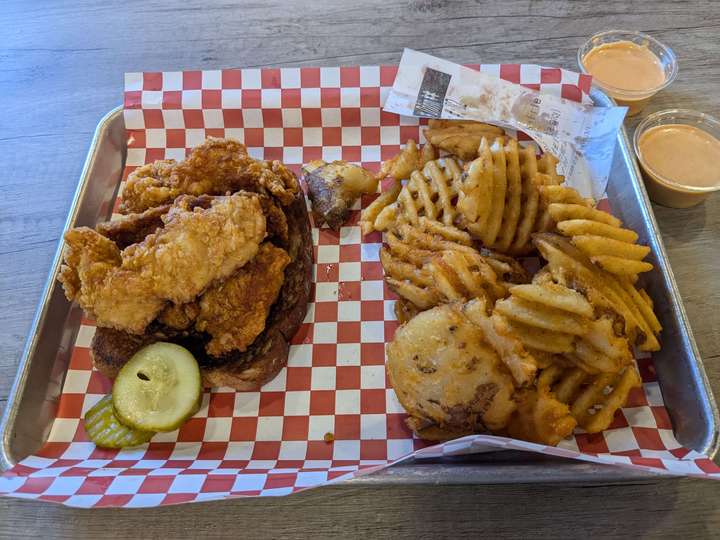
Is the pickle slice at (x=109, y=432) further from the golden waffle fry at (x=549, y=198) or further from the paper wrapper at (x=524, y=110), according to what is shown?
the paper wrapper at (x=524, y=110)

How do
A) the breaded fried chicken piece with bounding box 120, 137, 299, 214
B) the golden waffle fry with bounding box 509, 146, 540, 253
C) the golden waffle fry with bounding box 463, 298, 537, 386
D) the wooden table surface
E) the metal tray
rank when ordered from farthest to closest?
the breaded fried chicken piece with bounding box 120, 137, 299, 214 < the golden waffle fry with bounding box 509, 146, 540, 253 < the wooden table surface < the metal tray < the golden waffle fry with bounding box 463, 298, 537, 386

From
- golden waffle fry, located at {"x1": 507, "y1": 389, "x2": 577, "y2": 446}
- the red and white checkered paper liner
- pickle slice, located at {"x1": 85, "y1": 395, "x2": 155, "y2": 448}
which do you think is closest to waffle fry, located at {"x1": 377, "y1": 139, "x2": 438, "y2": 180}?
the red and white checkered paper liner

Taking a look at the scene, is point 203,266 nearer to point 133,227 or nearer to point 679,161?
point 133,227

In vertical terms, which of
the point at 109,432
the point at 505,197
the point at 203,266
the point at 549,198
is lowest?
the point at 109,432

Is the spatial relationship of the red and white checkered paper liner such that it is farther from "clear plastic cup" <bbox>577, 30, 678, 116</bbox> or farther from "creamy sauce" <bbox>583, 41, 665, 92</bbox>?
"creamy sauce" <bbox>583, 41, 665, 92</bbox>

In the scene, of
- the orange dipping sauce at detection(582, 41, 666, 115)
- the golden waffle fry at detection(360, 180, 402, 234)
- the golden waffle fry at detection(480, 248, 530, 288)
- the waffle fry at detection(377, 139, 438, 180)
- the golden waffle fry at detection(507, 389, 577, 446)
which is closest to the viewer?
the golden waffle fry at detection(507, 389, 577, 446)

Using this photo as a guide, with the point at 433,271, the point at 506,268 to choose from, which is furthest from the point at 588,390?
the point at 433,271

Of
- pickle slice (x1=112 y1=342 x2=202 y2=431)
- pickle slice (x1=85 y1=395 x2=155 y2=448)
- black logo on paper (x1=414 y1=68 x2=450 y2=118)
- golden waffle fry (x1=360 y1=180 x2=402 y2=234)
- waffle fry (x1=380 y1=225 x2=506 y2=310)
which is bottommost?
pickle slice (x1=85 y1=395 x2=155 y2=448)

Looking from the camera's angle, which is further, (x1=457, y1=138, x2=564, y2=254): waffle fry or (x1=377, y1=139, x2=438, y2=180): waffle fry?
(x1=377, y1=139, x2=438, y2=180): waffle fry
